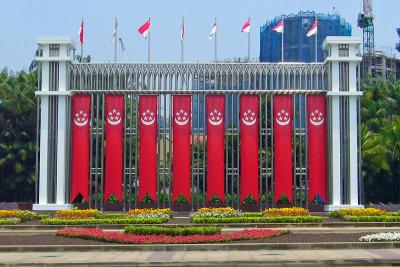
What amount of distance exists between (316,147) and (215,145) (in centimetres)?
628

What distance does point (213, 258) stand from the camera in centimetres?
1964

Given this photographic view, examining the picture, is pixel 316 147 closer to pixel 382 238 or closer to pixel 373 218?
pixel 373 218

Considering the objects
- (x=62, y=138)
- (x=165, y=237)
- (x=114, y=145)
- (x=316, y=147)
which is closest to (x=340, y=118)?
(x=316, y=147)

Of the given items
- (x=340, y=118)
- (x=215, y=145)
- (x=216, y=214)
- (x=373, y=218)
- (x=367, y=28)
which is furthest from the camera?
(x=367, y=28)

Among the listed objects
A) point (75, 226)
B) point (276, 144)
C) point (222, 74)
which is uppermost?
point (222, 74)

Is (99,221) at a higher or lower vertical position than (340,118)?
lower

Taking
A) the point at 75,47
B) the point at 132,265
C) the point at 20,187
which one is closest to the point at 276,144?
the point at 75,47

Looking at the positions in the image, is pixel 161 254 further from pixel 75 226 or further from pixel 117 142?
pixel 117 142

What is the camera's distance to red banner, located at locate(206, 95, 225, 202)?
4322cm

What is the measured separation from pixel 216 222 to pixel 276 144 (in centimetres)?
1251

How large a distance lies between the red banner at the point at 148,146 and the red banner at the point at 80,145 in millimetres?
3312

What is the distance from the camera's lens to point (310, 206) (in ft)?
142

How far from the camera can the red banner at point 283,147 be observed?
141 feet

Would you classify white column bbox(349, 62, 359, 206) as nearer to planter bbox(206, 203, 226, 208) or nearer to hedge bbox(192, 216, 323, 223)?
planter bbox(206, 203, 226, 208)
